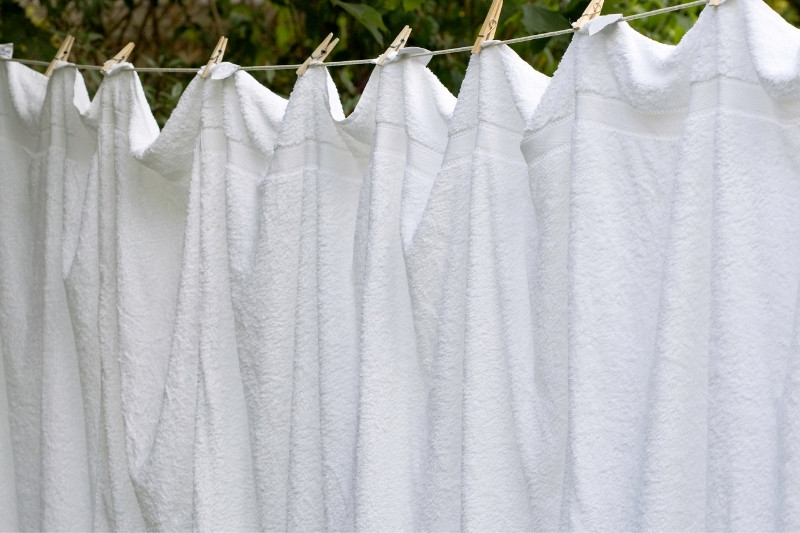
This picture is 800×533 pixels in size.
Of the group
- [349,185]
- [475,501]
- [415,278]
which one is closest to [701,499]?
[475,501]

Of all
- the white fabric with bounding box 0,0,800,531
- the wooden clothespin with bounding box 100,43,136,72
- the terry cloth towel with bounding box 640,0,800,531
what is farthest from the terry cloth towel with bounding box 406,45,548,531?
the wooden clothespin with bounding box 100,43,136,72

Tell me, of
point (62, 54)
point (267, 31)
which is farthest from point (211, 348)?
point (267, 31)

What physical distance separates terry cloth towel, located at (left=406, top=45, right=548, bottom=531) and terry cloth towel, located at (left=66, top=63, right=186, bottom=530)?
36cm

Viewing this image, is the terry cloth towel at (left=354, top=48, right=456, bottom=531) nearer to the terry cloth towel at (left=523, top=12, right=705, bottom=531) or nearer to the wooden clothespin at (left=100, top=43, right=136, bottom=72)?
the terry cloth towel at (left=523, top=12, right=705, bottom=531)

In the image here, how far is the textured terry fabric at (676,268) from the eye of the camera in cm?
80

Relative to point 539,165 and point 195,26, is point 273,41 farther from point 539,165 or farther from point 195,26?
point 539,165

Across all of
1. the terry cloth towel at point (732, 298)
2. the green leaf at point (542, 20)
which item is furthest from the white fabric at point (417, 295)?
the green leaf at point (542, 20)

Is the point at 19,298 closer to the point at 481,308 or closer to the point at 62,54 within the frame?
the point at 62,54

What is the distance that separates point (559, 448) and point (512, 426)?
0.15 ft

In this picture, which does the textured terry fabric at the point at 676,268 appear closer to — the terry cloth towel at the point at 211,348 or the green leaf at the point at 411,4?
the terry cloth towel at the point at 211,348

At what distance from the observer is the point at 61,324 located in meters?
1.32

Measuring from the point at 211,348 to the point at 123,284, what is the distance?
0.43 ft

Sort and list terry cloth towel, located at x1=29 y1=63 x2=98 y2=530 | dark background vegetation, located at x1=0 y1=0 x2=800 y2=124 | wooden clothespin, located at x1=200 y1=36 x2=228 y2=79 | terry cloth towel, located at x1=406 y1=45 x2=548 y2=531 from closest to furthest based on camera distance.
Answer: terry cloth towel, located at x1=406 y1=45 x2=548 y2=531 → wooden clothespin, located at x1=200 y1=36 x2=228 y2=79 → terry cloth towel, located at x1=29 y1=63 x2=98 y2=530 → dark background vegetation, located at x1=0 y1=0 x2=800 y2=124

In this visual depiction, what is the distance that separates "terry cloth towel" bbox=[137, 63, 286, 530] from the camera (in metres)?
1.15
